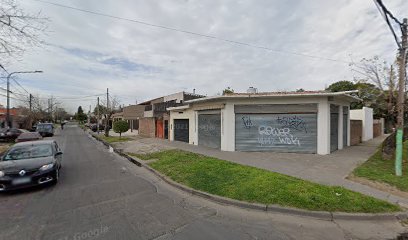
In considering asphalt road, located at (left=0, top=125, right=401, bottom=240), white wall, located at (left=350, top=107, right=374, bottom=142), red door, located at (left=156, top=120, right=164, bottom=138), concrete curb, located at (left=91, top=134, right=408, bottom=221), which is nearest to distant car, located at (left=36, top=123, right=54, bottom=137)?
red door, located at (left=156, top=120, right=164, bottom=138)

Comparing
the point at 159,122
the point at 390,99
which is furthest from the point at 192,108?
the point at 390,99

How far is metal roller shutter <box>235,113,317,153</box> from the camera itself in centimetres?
1177

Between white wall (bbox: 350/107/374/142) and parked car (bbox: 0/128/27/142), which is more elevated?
white wall (bbox: 350/107/374/142)

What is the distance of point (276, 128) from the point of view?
12242 mm

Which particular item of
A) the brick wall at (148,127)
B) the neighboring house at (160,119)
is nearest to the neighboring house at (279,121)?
the neighboring house at (160,119)

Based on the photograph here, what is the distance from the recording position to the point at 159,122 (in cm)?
2394

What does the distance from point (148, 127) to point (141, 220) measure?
2262cm

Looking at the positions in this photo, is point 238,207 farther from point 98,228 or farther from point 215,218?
point 98,228

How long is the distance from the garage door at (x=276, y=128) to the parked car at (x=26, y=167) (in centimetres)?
896

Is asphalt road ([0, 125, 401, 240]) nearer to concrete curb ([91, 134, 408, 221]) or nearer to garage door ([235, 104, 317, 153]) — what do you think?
concrete curb ([91, 134, 408, 221])

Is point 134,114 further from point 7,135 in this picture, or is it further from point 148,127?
point 7,135

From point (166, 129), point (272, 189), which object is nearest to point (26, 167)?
point (272, 189)

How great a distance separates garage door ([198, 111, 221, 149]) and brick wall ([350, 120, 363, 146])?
32.1ft

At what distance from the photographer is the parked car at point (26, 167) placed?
582 centimetres
